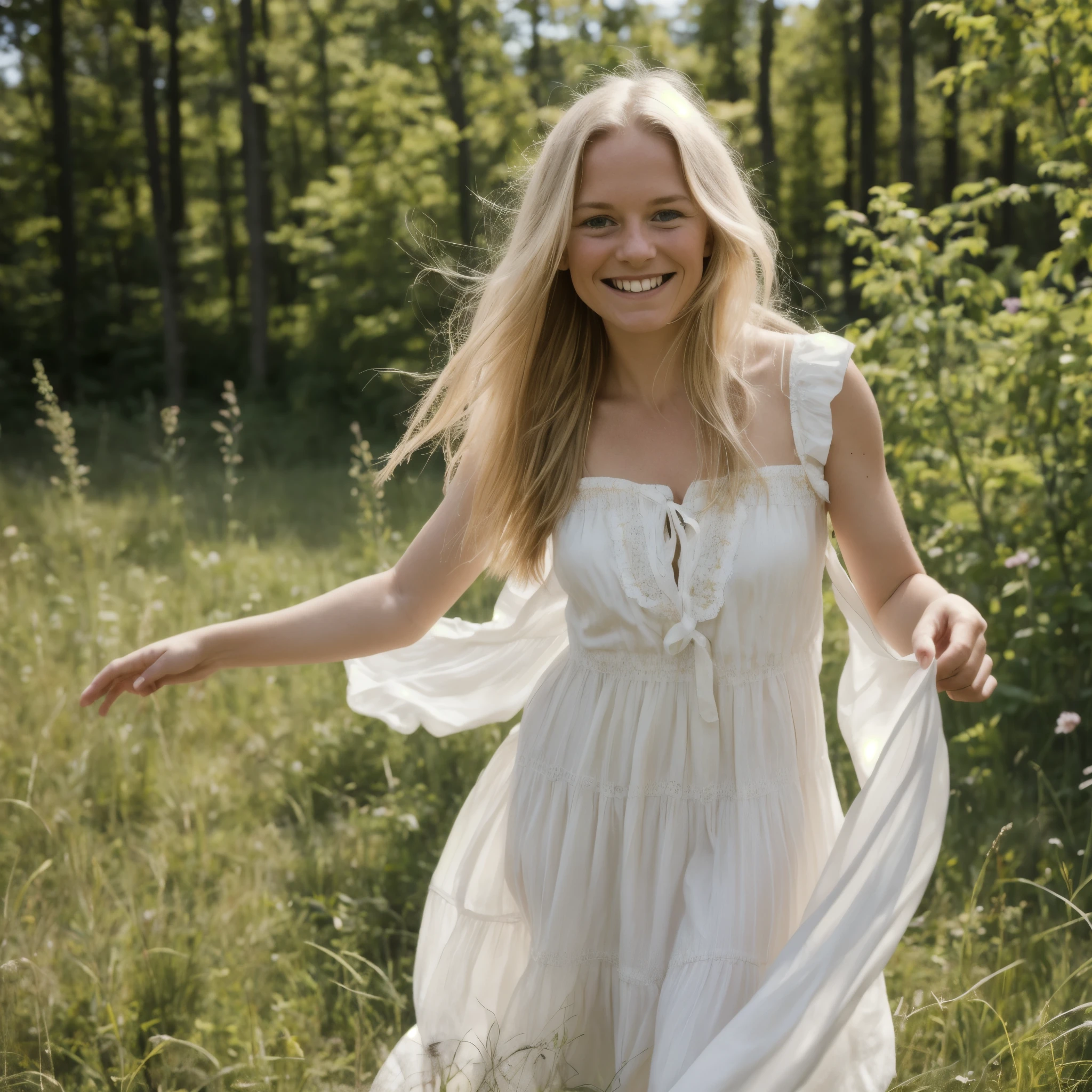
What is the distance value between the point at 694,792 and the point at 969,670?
1.84 ft

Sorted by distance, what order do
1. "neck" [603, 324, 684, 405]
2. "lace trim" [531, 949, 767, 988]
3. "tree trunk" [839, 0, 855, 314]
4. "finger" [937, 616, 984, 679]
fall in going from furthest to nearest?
"tree trunk" [839, 0, 855, 314]
"neck" [603, 324, 684, 405]
"lace trim" [531, 949, 767, 988]
"finger" [937, 616, 984, 679]

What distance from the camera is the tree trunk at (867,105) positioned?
18875mm

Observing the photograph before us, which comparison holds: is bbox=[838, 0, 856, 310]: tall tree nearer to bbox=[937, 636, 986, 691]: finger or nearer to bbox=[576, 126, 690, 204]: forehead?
bbox=[576, 126, 690, 204]: forehead

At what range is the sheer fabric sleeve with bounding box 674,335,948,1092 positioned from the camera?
151cm

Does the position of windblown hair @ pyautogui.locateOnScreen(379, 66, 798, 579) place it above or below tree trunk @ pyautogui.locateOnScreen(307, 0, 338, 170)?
below

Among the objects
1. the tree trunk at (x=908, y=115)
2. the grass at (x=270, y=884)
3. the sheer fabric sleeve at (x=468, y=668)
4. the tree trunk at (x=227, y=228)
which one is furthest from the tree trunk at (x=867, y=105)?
the sheer fabric sleeve at (x=468, y=668)

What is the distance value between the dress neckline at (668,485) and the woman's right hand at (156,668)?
82 centimetres

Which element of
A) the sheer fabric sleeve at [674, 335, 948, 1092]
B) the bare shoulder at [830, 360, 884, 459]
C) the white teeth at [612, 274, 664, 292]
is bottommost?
the sheer fabric sleeve at [674, 335, 948, 1092]

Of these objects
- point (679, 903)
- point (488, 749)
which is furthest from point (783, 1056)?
point (488, 749)

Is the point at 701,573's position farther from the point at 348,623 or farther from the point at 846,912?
the point at 348,623

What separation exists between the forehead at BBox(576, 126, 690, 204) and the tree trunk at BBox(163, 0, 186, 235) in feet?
56.9

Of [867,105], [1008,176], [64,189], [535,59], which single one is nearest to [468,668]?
[535,59]

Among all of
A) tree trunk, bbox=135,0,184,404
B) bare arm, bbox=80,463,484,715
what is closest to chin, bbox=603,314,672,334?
bare arm, bbox=80,463,484,715

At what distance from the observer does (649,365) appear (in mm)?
2098
